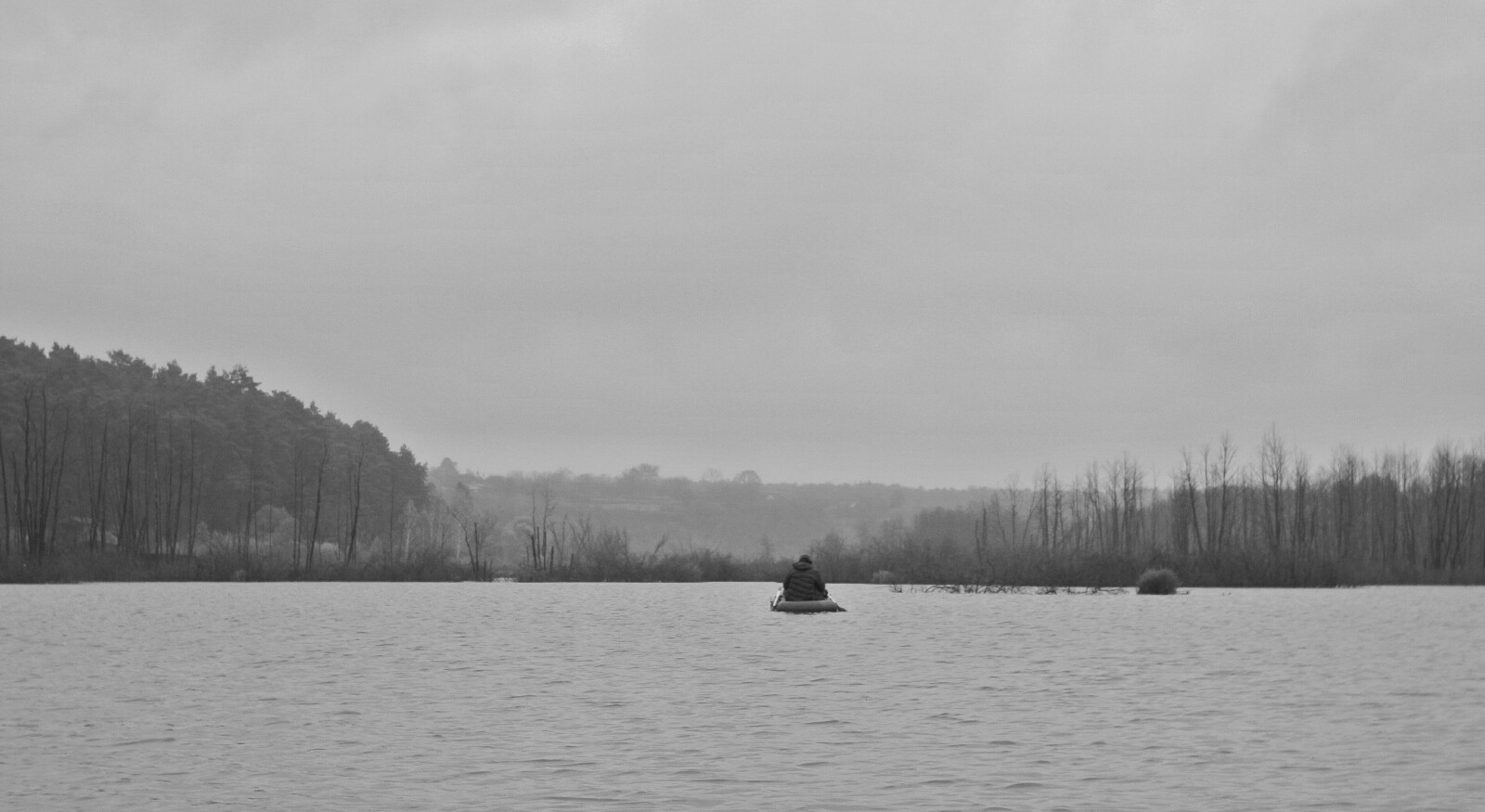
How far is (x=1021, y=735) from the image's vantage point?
20.7 meters

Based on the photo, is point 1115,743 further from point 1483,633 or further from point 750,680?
point 1483,633

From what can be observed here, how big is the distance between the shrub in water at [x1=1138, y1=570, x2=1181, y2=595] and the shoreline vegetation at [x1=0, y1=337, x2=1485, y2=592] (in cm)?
273

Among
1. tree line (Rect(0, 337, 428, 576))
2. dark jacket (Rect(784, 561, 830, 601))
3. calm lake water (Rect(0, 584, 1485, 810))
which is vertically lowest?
calm lake water (Rect(0, 584, 1485, 810))

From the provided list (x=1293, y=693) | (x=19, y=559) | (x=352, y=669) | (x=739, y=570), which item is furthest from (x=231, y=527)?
(x=1293, y=693)

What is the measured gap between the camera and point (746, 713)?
2347cm

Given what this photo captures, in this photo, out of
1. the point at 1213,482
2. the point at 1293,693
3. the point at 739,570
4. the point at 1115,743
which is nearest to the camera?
the point at 1115,743

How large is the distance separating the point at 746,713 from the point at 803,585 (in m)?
24.1

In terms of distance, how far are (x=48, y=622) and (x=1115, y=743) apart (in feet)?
119

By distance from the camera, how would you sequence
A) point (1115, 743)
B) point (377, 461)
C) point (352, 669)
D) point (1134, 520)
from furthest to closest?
point (377, 461), point (1134, 520), point (352, 669), point (1115, 743)

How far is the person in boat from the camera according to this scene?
47469 millimetres

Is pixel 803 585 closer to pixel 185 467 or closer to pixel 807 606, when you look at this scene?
pixel 807 606

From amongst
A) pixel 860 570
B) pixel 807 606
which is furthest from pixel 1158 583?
pixel 807 606

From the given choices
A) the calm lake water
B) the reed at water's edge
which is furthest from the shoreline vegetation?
the calm lake water

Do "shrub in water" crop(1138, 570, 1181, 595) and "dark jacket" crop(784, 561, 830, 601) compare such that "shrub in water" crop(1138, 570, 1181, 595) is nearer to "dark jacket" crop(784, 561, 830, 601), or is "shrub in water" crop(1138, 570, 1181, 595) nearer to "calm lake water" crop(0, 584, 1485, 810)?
"calm lake water" crop(0, 584, 1485, 810)
